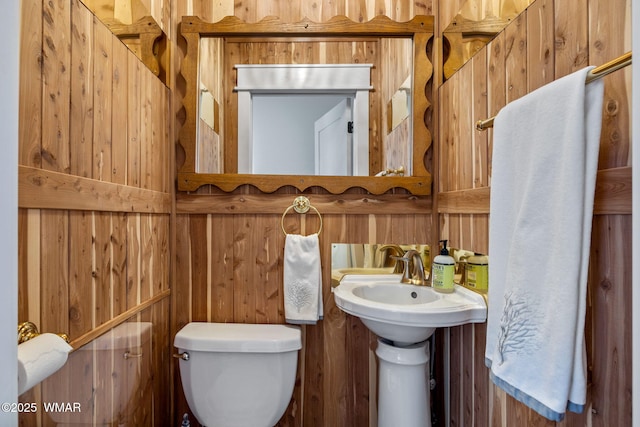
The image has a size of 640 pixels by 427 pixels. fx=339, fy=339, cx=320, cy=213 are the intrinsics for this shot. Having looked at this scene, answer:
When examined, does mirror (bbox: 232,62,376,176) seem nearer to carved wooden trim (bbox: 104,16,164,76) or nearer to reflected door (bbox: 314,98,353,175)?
reflected door (bbox: 314,98,353,175)

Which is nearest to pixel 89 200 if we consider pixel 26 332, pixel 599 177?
pixel 26 332

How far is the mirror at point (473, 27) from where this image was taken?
1061 millimetres

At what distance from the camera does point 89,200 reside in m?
0.92

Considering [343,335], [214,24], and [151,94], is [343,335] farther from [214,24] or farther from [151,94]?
[214,24]

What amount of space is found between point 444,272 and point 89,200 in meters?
1.16

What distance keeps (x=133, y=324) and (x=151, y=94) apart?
0.85m

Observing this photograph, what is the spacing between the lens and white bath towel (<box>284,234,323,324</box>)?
4.65ft

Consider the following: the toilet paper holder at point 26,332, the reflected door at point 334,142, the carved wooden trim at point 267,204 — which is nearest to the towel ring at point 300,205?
the carved wooden trim at point 267,204

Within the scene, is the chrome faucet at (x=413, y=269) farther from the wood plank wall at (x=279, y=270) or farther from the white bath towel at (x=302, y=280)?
the white bath towel at (x=302, y=280)

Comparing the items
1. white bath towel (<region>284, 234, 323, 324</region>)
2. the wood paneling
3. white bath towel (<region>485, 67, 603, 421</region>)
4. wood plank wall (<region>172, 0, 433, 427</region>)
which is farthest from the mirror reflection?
white bath towel (<region>485, 67, 603, 421</region>)

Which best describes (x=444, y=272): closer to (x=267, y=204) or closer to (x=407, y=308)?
(x=407, y=308)

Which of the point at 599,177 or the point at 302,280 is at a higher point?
the point at 599,177

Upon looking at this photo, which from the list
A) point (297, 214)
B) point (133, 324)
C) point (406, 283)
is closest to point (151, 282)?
point (133, 324)

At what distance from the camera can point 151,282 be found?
50.9 inches
